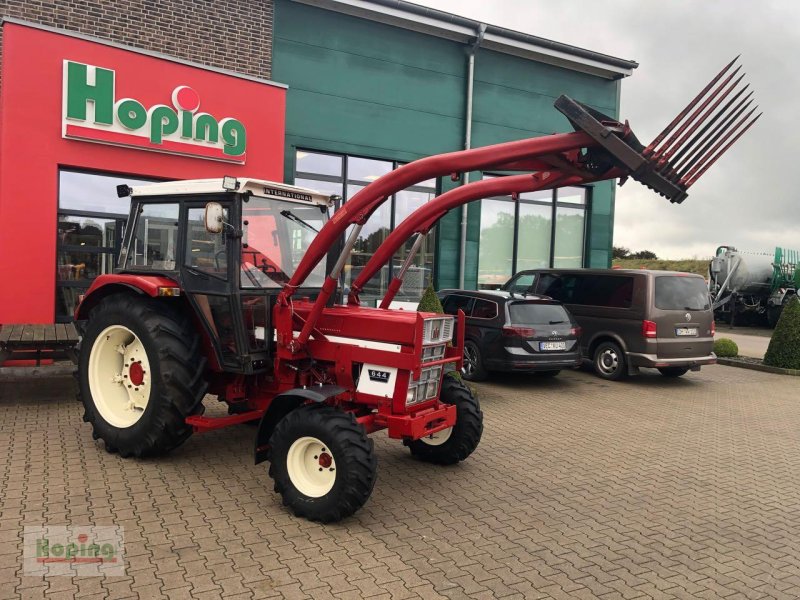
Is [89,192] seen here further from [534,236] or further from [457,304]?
[534,236]

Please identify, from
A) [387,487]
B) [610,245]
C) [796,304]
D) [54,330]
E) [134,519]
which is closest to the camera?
[134,519]

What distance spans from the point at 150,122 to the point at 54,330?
12.0ft

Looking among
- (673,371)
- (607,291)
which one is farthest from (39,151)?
(673,371)

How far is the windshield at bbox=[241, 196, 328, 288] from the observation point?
500cm

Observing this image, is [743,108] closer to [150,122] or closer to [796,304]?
[150,122]

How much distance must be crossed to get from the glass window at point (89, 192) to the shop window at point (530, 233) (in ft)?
26.4

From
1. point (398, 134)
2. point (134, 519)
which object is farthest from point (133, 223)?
point (398, 134)

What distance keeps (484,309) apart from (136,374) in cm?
559

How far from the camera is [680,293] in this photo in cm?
1031

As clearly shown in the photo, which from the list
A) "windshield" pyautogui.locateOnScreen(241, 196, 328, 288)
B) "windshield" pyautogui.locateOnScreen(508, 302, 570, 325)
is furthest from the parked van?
"windshield" pyautogui.locateOnScreen(241, 196, 328, 288)

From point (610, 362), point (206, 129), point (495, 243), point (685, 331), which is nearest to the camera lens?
point (206, 129)

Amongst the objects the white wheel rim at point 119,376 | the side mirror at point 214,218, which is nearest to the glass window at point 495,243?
the white wheel rim at point 119,376

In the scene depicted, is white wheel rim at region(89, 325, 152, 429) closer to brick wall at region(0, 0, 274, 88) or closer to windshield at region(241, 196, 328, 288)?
windshield at region(241, 196, 328, 288)

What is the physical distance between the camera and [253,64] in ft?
36.6
